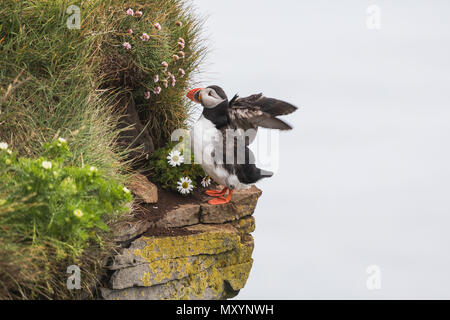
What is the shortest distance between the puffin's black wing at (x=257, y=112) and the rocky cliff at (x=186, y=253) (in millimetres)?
1347

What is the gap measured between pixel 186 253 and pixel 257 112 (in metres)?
1.86

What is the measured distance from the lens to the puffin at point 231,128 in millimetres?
6352

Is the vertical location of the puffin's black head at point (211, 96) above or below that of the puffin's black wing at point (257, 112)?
above

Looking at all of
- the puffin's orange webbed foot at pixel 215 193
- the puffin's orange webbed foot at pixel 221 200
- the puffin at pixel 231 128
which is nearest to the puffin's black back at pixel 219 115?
the puffin at pixel 231 128

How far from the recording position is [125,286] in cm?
605

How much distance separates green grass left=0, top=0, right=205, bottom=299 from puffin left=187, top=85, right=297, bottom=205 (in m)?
1.04

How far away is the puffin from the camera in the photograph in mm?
6352

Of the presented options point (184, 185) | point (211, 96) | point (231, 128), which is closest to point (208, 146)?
point (231, 128)

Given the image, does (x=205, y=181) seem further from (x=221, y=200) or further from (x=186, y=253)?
(x=186, y=253)

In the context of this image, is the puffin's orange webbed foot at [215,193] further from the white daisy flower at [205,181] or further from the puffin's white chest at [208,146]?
the puffin's white chest at [208,146]

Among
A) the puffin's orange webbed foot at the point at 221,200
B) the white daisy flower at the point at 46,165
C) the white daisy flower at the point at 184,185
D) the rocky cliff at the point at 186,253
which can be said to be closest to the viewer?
the white daisy flower at the point at 46,165

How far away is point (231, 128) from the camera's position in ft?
21.1

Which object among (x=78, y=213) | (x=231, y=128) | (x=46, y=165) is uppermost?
(x=231, y=128)
